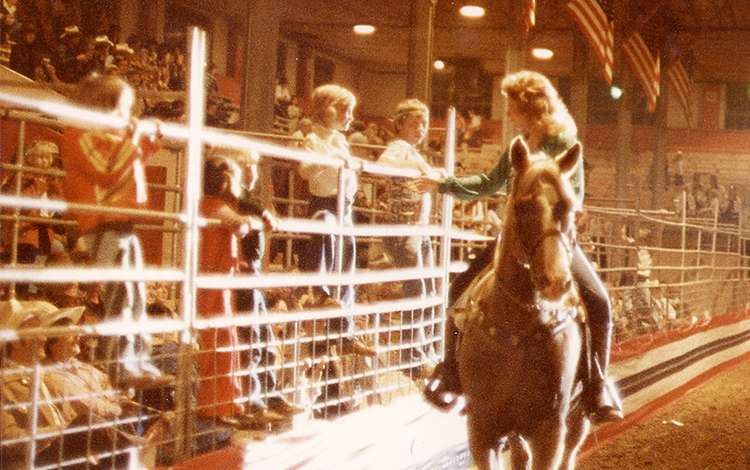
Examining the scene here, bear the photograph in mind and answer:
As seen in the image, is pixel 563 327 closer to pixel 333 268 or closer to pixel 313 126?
pixel 333 268

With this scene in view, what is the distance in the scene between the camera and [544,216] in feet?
14.0

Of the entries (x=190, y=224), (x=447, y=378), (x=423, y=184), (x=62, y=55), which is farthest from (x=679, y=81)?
(x=190, y=224)

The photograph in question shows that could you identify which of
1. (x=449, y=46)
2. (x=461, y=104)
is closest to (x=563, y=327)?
(x=449, y=46)

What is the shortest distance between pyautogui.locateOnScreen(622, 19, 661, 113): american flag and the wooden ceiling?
0.29 meters

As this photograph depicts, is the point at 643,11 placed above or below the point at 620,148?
above

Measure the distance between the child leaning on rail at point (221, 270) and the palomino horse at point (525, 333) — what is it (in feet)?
3.57

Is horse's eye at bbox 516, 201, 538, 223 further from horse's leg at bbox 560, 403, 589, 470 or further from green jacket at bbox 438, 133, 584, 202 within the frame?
horse's leg at bbox 560, 403, 589, 470

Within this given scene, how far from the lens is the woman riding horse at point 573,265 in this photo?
5031 millimetres

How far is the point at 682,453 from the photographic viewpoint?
24.8 feet

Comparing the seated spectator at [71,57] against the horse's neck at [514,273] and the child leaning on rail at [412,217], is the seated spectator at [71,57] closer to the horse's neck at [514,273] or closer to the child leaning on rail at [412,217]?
the child leaning on rail at [412,217]

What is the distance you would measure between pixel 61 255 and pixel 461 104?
39.1m

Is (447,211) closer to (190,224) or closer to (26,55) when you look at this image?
(190,224)

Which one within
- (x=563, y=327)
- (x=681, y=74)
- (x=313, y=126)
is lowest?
(x=563, y=327)

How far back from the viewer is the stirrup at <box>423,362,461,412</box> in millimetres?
5199
